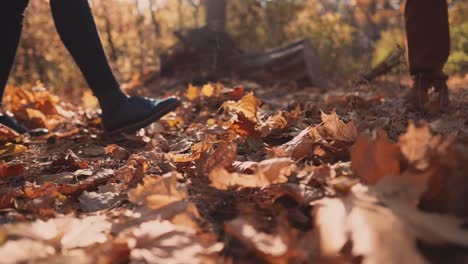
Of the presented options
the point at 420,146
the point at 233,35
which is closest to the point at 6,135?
the point at 420,146

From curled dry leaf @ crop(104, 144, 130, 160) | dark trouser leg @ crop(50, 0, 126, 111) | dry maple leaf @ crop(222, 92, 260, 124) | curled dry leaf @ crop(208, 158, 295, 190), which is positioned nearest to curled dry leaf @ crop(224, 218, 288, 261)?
curled dry leaf @ crop(208, 158, 295, 190)

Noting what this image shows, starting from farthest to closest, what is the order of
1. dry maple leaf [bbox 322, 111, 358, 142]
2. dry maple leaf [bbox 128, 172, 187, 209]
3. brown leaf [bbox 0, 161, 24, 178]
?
brown leaf [bbox 0, 161, 24, 178] < dry maple leaf [bbox 322, 111, 358, 142] < dry maple leaf [bbox 128, 172, 187, 209]

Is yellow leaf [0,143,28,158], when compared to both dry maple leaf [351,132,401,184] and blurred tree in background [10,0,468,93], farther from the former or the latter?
blurred tree in background [10,0,468,93]

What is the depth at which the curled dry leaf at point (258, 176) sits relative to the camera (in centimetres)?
100

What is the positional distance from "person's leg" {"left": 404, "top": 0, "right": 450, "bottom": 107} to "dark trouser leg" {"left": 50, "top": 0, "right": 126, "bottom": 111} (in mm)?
1575

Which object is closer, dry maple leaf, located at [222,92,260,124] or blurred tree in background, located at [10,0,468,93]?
dry maple leaf, located at [222,92,260,124]

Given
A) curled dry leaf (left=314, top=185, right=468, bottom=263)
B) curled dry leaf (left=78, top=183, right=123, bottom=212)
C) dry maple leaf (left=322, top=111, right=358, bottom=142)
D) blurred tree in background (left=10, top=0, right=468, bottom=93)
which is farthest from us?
blurred tree in background (left=10, top=0, right=468, bottom=93)

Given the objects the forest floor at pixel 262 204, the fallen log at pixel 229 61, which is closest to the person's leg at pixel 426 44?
the forest floor at pixel 262 204

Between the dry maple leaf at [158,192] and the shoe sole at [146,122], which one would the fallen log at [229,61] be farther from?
the dry maple leaf at [158,192]

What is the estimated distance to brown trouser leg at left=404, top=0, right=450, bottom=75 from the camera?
84.7 inches

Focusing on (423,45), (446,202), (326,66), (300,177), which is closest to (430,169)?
(446,202)

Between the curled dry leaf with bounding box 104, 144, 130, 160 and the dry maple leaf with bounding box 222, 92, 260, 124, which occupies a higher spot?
the dry maple leaf with bounding box 222, 92, 260, 124

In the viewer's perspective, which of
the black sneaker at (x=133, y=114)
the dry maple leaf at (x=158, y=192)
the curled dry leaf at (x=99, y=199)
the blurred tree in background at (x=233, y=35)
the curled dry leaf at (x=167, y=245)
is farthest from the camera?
the blurred tree in background at (x=233, y=35)

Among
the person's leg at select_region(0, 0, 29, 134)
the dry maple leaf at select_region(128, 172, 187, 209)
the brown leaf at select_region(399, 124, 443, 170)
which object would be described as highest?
the person's leg at select_region(0, 0, 29, 134)
